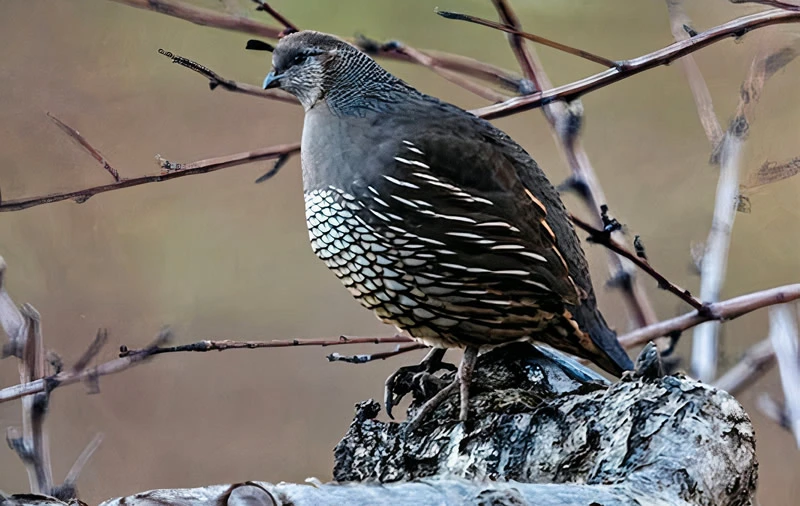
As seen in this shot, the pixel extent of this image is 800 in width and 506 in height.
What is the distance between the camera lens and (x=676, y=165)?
216 centimetres

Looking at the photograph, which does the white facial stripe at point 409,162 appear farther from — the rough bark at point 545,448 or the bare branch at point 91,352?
the bare branch at point 91,352

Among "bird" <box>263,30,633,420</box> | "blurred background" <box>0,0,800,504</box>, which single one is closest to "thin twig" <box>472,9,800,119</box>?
"bird" <box>263,30,633,420</box>

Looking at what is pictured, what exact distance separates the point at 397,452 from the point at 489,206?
1.38 feet

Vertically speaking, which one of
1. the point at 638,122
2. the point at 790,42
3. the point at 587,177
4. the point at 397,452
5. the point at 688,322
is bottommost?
the point at 397,452

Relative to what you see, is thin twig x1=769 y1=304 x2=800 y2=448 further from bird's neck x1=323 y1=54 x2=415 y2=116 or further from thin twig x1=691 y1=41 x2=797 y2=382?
bird's neck x1=323 y1=54 x2=415 y2=116

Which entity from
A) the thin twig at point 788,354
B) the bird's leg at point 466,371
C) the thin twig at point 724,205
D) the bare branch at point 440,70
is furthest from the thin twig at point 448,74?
the thin twig at point 788,354

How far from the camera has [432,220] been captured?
134 centimetres

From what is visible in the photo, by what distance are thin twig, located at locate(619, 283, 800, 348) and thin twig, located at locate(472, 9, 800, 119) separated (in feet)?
1.72

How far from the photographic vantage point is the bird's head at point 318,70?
4.72ft

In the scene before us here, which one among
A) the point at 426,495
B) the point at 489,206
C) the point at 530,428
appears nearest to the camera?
the point at 426,495

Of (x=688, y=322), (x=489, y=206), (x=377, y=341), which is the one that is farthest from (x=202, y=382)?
(x=688, y=322)

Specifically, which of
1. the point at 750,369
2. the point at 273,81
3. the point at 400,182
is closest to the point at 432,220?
the point at 400,182

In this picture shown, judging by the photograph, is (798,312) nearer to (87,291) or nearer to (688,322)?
(688,322)

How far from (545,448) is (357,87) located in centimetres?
66
